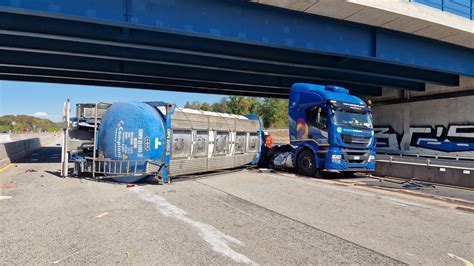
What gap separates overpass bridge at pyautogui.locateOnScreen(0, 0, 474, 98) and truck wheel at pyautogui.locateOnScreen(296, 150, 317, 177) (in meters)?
4.56

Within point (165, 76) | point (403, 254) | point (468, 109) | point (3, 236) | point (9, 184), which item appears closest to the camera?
point (403, 254)

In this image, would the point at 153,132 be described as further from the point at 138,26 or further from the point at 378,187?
the point at 378,187

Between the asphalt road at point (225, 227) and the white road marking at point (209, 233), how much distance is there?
1 cm

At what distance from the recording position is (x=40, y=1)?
10.9 meters

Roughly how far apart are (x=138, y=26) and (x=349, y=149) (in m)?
8.72

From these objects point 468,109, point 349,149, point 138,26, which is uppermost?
point 138,26

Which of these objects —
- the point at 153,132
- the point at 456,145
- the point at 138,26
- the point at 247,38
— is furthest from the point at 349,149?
the point at 456,145

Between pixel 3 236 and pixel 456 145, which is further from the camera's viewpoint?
pixel 456 145

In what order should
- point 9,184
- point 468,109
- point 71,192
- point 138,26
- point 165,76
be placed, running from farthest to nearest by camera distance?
point 468,109 → point 165,76 → point 138,26 → point 9,184 → point 71,192

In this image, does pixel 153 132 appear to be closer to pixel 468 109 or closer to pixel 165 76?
pixel 165 76

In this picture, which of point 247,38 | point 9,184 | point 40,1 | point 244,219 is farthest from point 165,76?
point 244,219

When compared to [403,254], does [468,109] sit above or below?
above

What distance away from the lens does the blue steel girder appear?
11.8m

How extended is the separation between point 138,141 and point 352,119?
25.9 ft
